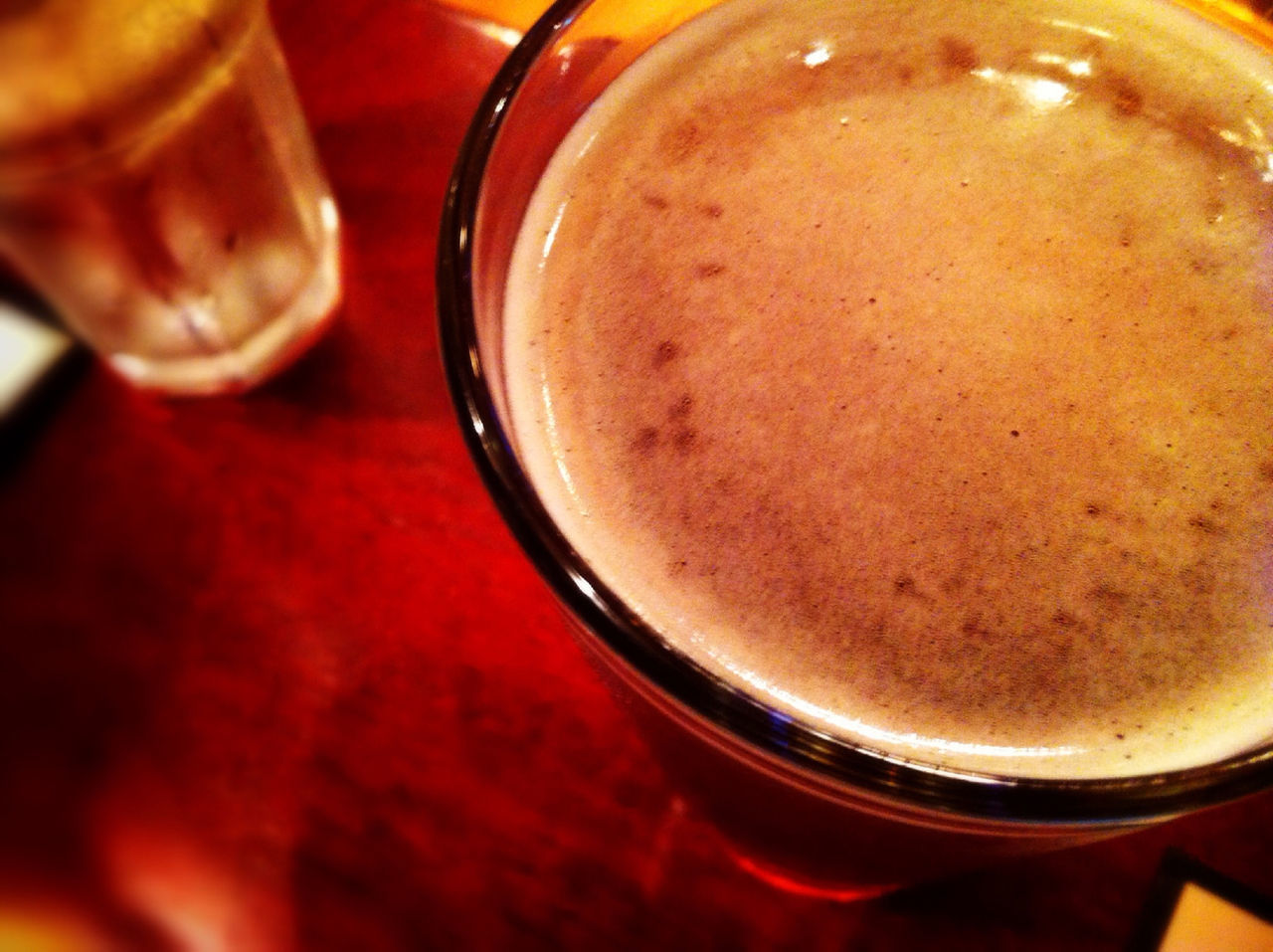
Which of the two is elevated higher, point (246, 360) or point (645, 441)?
point (645, 441)

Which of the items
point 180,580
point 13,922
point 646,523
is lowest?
point 13,922

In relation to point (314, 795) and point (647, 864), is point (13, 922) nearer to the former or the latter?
point (314, 795)

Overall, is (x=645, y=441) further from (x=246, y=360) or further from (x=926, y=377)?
(x=246, y=360)

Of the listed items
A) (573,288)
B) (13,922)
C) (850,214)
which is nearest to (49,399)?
(13,922)

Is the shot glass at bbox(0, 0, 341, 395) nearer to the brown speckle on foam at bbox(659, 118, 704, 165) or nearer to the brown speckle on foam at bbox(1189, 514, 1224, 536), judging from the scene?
the brown speckle on foam at bbox(659, 118, 704, 165)

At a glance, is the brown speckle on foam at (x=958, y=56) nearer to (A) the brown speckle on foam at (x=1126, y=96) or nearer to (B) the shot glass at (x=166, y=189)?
(A) the brown speckle on foam at (x=1126, y=96)

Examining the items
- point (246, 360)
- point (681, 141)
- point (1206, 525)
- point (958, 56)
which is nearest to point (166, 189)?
point (246, 360)

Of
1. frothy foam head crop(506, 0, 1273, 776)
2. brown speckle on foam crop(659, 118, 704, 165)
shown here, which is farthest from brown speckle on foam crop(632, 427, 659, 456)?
brown speckle on foam crop(659, 118, 704, 165)
